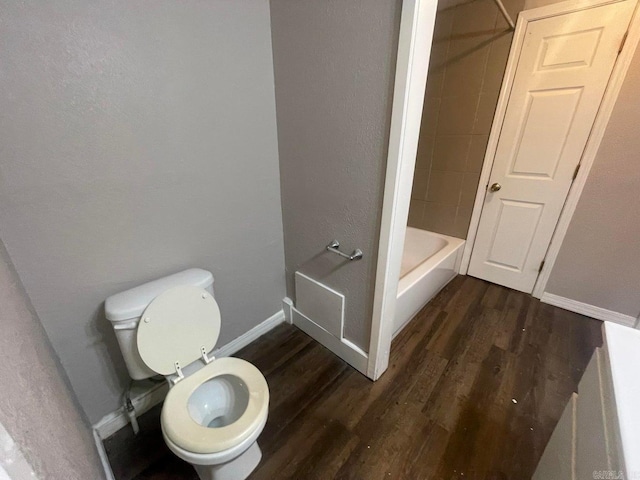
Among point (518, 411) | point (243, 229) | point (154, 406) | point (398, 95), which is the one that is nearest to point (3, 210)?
point (243, 229)

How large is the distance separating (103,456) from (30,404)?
0.95m

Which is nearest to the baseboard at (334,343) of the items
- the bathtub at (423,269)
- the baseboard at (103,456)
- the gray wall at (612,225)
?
the bathtub at (423,269)

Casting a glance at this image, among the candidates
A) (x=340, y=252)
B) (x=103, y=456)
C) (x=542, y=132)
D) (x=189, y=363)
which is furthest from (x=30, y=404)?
(x=542, y=132)

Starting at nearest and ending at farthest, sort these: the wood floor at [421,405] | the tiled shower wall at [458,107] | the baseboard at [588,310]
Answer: the wood floor at [421,405] < the baseboard at [588,310] < the tiled shower wall at [458,107]

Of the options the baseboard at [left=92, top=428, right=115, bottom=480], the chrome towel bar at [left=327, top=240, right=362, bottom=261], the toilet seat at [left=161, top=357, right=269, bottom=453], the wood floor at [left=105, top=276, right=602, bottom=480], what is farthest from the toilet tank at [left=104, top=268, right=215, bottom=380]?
the chrome towel bar at [left=327, top=240, right=362, bottom=261]

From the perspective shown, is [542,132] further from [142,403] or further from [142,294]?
[142,403]

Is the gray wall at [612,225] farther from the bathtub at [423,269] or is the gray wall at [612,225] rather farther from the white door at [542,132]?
the bathtub at [423,269]

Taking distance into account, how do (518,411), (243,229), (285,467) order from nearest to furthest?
(285,467) → (518,411) → (243,229)

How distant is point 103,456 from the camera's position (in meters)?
1.07

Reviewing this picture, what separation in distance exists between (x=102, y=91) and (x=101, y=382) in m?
1.22

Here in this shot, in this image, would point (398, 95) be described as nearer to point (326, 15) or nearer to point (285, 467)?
point (326, 15)

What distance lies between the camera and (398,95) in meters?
0.94

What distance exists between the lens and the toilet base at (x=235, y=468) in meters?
0.97

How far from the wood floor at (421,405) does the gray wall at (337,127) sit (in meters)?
0.37
